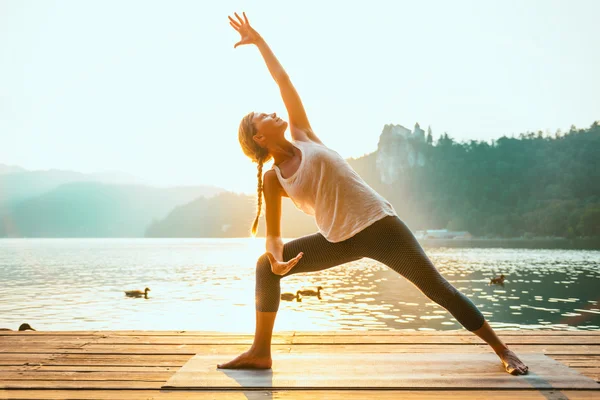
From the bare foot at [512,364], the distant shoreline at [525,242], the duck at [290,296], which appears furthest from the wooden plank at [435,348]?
the distant shoreline at [525,242]

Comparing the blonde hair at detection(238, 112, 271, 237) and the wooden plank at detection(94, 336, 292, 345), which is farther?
the wooden plank at detection(94, 336, 292, 345)

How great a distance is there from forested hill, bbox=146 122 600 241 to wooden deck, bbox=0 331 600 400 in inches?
3839

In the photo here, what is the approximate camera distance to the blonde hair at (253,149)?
372 centimetres

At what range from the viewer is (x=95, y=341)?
4.74 m

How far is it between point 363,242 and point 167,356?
1.72m

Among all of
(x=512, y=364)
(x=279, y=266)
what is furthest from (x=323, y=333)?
(x=512, y=364)

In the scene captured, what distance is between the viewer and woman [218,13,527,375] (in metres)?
3.49

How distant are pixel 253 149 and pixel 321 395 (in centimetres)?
159

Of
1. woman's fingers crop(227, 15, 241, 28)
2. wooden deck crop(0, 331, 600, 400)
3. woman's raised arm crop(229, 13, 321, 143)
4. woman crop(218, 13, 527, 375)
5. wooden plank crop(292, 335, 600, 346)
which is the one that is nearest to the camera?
wooden deck crop(0, 331, 600, 400)

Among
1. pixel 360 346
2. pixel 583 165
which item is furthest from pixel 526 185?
pixel 360 346

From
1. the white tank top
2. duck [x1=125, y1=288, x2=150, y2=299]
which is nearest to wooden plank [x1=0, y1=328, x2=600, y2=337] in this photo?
the white tank top

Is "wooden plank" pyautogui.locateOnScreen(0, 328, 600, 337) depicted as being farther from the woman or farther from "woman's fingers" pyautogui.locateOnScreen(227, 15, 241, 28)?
"woman's fingers" pyautogui.locateOnScreen(227, 15, 241, 28)

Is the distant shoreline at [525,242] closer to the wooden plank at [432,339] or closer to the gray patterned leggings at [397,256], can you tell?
the wooden plank at [432,339]

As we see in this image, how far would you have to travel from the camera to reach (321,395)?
121 inches
